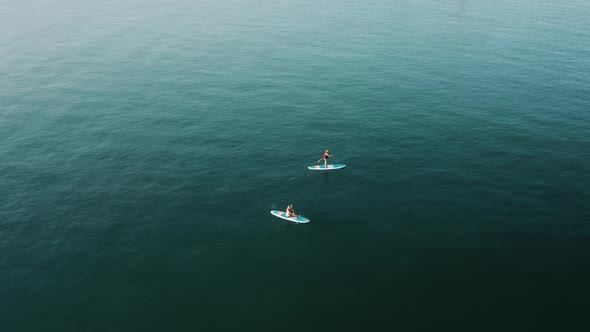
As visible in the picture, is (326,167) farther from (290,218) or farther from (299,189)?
(290,218)

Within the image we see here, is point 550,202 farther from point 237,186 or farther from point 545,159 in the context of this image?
point 237,186

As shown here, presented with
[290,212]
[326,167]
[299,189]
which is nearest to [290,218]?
[290,212]

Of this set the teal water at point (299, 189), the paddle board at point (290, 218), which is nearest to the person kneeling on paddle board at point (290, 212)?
the paddle board at point (290, 218)

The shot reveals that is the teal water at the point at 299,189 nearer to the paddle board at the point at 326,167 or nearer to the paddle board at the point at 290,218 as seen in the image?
the paddle board at the point at 290,218

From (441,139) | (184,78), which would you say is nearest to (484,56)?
(441,139)

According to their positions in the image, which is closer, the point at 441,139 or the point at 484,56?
the point at 441,139

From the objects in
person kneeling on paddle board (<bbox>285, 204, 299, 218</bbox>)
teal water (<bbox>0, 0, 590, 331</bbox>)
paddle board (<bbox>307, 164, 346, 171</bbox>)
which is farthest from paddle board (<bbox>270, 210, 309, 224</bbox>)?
paddle board (<bbox>307, 164, 346, 171</bbox>)

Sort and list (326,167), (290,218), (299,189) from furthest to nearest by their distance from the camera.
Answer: (326,167) < (299,189) < (290,218)

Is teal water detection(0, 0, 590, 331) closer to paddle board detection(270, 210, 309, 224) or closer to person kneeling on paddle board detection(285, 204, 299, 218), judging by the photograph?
paddle board detection(270, 210, 309, 224)
